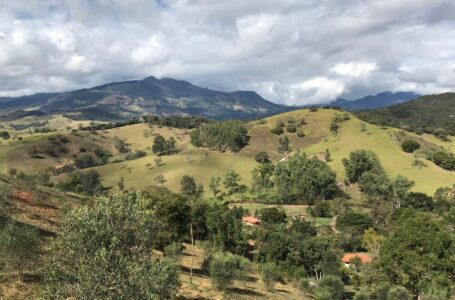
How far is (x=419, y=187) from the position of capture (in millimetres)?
175750

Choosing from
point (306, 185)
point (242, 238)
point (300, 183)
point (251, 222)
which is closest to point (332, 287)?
point (242, 238)

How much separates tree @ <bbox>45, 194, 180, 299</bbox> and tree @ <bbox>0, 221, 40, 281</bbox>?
382 inches

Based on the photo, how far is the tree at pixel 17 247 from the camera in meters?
35.0

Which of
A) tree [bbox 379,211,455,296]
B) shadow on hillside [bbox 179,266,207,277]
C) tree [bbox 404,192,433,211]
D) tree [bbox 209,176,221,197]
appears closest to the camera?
shadow on hillside [bbox 179,266,207,277]

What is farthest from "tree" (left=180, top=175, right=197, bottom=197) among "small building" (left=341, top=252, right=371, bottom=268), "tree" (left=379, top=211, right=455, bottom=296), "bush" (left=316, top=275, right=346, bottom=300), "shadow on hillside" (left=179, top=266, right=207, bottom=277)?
"tree" (left=379, top=211, right=455, bottom=296)

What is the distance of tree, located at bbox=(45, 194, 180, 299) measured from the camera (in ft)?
76.6

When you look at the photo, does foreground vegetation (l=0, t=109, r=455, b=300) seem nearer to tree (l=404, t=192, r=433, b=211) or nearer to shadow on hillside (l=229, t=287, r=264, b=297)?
shadow on hillside (l=229, t=287, r=264, b=297)

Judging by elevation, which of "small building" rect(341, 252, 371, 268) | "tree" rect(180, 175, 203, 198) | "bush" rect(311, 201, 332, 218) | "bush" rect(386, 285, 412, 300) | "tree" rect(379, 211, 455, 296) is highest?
"tree" rect(379, 211, 455, 296)

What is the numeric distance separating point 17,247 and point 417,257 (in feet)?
196

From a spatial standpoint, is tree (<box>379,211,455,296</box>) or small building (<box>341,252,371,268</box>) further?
small building (<box>341,252,371,268</box>)

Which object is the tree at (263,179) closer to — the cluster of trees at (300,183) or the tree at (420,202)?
the cluster of trees at (300,183)

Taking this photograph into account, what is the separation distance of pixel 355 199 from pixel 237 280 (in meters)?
126

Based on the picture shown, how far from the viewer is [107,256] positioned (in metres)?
24.3

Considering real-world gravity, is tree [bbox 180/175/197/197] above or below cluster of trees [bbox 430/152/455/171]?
below
